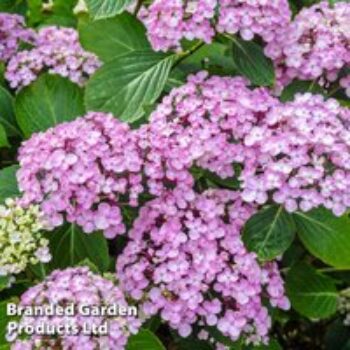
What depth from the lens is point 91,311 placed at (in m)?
1.40

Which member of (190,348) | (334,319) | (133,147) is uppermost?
(133,147)

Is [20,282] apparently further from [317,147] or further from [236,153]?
[317,147]

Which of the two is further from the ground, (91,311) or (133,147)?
(133,147)

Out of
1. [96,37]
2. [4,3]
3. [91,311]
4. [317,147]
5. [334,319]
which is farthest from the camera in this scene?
[4,3]

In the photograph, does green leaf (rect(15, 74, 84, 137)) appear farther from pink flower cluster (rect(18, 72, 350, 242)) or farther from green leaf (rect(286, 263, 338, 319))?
green leaf (rect(286, 263, 338, 319))

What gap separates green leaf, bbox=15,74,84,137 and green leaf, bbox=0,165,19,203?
16cm

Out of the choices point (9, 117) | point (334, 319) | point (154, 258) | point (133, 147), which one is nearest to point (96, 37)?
point (9, 117)

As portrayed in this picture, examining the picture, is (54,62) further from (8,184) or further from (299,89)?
(299,89)

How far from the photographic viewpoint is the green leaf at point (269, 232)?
1563mm

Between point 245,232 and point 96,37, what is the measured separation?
2.36 feet

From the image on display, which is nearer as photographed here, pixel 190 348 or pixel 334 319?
pixel 190 348

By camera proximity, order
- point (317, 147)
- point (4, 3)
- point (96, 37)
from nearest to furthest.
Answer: point (317, 147), point (96, 37), point (4, 3)

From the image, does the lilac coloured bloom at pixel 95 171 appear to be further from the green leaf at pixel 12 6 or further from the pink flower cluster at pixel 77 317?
the green leaf at pixel 12 6

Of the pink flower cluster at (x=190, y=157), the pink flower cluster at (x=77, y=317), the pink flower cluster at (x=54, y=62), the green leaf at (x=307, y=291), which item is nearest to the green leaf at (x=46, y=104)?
the pink flower cluster at (x=54, y=62)
